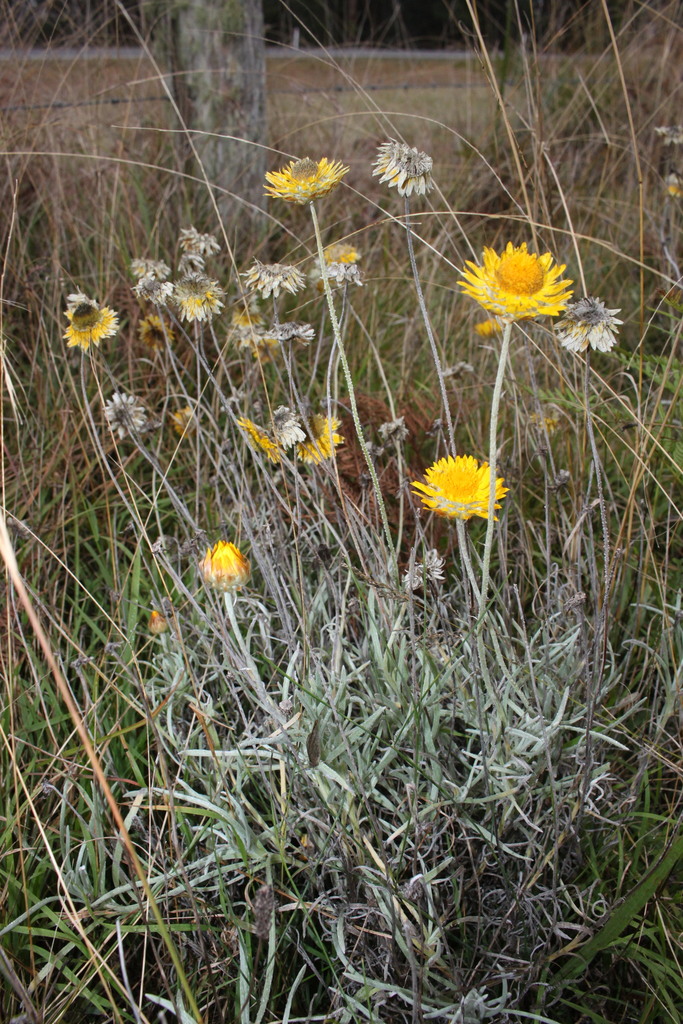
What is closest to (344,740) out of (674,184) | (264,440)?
(264,440)

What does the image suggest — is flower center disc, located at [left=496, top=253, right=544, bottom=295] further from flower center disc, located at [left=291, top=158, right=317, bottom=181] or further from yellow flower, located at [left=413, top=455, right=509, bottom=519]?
flower center disc, located at [left=291, top=158, right=317, bottom=181]

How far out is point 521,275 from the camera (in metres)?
0.81

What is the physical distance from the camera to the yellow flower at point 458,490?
92cm

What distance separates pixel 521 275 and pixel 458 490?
260 millimetres

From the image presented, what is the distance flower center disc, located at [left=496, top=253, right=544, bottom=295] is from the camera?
0.81 m

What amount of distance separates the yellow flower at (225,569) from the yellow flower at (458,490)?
24cm

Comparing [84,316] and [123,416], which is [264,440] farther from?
[84,316]

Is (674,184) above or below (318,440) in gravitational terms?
above

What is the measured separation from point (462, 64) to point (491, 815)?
6.18m

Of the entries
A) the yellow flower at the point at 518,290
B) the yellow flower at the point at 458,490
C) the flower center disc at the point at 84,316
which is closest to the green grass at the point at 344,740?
the yellow flower at the point at 458,490

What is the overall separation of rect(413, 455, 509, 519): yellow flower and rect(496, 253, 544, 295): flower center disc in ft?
0.70

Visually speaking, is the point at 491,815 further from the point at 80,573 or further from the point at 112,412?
the point at 80,573

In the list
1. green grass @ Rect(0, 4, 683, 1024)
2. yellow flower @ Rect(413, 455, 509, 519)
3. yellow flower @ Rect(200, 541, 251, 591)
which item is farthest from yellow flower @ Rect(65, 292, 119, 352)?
yellow flower @ Rect(413, 455, 509, 519)

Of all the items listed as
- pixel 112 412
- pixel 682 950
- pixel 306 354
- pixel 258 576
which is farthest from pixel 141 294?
pixel 682 950
